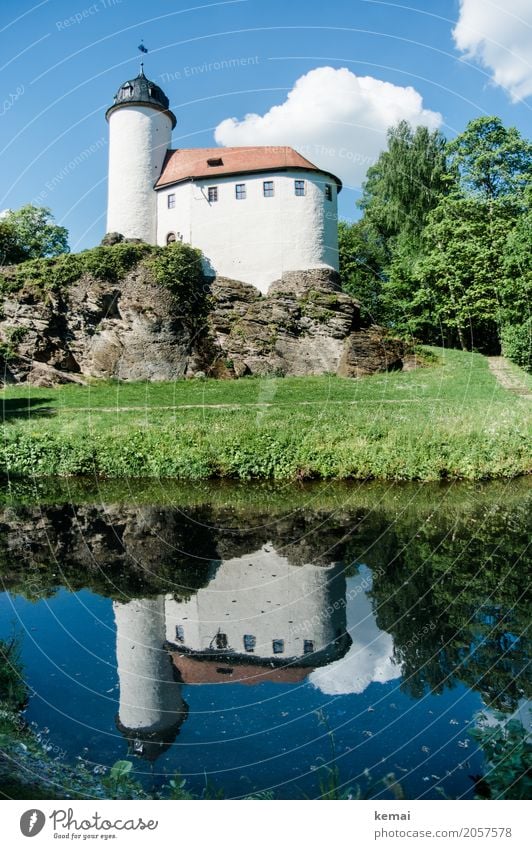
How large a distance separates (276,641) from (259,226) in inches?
1432

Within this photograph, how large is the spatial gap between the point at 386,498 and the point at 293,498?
2700 mm

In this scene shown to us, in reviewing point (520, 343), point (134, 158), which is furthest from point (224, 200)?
point (520, 343)

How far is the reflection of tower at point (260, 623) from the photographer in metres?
7.55

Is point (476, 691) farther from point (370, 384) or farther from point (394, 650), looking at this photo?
point (370, 384)

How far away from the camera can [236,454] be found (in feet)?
64.9

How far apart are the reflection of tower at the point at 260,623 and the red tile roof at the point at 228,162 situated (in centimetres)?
3450

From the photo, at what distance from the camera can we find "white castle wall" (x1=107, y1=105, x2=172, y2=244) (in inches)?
1642

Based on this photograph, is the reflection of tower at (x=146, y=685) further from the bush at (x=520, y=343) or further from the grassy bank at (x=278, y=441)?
the bush at (x=520, y=343)

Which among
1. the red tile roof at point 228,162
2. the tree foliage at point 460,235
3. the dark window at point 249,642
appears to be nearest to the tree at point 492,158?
the tree foliage at point 460,235

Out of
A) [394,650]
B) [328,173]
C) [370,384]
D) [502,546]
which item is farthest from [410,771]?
[328,173]
